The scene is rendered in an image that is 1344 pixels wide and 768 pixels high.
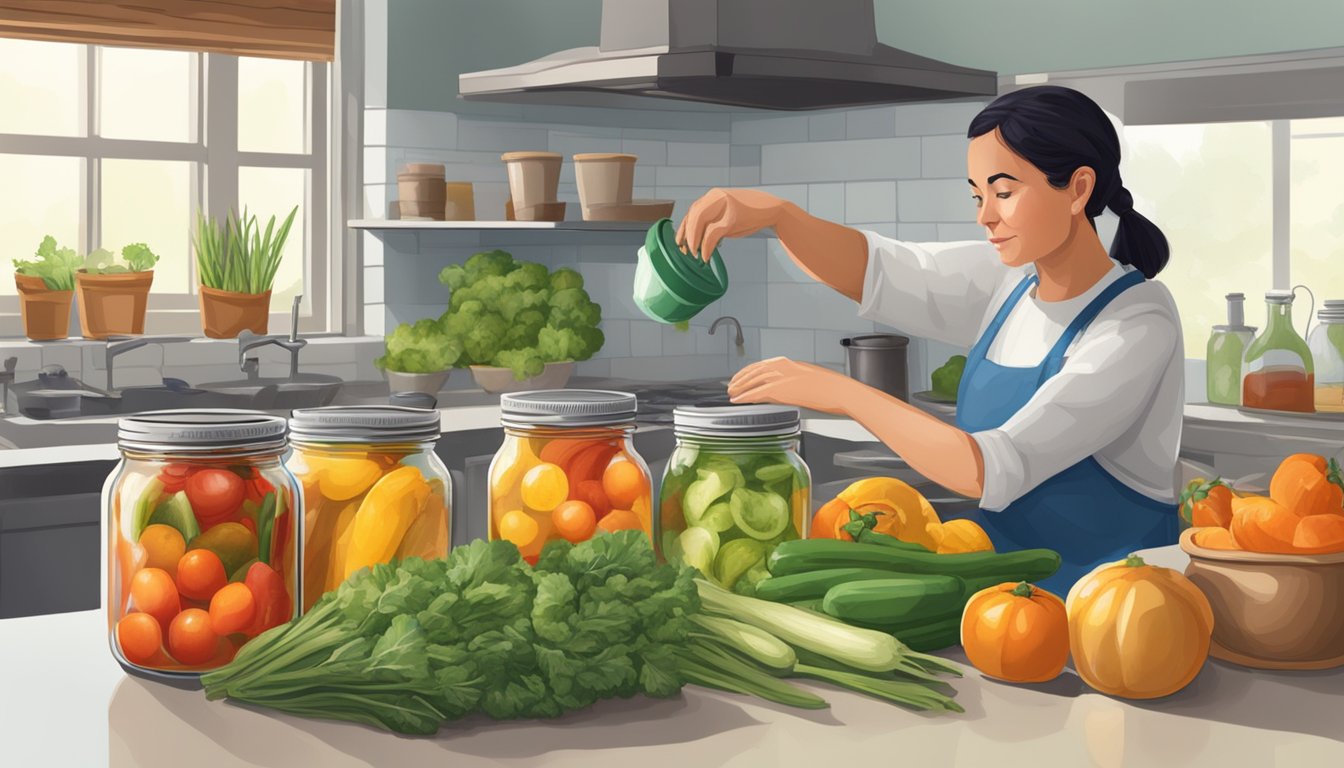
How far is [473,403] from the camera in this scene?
404 cm

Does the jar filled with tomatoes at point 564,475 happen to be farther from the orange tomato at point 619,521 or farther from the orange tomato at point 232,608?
the orange tomato at point 232,608

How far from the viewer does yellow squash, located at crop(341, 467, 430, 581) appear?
1.30 metres

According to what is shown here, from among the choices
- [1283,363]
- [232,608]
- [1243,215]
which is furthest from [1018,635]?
[1243,215]

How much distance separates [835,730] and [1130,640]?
27 cm

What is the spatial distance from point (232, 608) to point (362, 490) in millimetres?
171

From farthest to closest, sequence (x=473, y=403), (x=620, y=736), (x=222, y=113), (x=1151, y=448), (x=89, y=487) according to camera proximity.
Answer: (x=222, y=113) → (x=473, y=403) → (x=89, y=487) → (x=1151, y=448) → (x=620, y=736)

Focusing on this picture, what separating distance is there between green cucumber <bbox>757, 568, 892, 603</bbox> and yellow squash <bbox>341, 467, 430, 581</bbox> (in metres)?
0.35

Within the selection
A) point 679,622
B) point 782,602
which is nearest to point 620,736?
point 679,622

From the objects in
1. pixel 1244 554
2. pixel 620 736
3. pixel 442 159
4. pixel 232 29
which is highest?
pixel 232 29

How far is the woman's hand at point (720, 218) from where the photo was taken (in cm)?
173

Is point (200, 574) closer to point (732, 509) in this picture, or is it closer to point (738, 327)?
point (732, 509)

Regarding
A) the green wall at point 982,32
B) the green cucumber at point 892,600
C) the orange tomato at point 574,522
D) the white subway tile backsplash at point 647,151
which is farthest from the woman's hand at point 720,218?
the white subway tile backsplash at point 647,151

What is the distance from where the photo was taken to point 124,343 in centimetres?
380

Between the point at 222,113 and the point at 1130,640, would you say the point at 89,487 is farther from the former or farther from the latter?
the point at 1130,640
